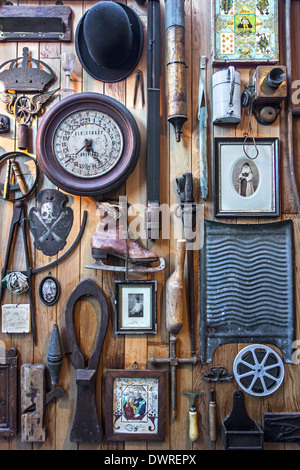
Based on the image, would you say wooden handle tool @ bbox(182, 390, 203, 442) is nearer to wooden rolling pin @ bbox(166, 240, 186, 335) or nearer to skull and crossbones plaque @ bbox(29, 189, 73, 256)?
wooden rolling pin @ bbox(166, 240, 186, 335)

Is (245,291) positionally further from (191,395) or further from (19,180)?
(19,180)

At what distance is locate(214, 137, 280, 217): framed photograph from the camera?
5.08ft

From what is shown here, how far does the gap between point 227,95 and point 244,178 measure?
381mm

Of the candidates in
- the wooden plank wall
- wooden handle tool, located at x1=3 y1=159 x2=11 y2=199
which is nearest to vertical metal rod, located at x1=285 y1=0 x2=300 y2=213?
the wooden plank wall

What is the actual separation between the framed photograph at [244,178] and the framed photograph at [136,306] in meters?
0.50

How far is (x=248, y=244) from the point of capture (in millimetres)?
1537

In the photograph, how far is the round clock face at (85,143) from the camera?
1.50 m

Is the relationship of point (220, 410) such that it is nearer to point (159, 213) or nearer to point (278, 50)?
point (159, 213)

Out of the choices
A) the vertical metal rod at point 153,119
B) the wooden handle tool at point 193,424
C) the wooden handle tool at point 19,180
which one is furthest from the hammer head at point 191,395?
the wooden handle tool at point 19,180

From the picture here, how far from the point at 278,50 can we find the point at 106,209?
3.61ft

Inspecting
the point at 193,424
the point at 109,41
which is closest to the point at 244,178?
the point at 109,41

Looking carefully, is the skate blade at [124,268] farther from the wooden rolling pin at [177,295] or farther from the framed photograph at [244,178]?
the framed photograph at [244,178]

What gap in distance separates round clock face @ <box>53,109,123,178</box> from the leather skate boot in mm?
189

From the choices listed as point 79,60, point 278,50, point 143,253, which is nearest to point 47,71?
point 79,60
